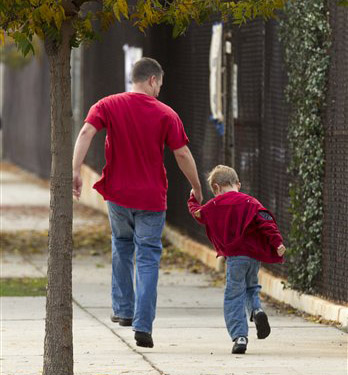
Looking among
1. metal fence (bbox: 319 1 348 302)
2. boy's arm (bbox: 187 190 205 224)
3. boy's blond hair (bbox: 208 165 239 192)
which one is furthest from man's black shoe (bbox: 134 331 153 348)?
metal fence (bbox: 319 1 348 302)

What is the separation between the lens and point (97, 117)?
860cm

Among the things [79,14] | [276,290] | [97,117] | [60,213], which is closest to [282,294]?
[276,290]

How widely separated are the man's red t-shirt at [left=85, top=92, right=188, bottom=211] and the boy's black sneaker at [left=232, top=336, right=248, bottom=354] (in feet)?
3.22

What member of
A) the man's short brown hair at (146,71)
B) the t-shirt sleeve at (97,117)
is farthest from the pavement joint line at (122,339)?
the man's short brown hair at (146,71)

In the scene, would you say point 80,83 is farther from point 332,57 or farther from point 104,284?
point 332,57

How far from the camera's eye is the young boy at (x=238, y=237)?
8.44 metres

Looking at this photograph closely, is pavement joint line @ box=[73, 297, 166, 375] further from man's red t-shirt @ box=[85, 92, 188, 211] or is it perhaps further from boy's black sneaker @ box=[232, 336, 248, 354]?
man's red t-shirt @ box=[85, 92, 188, 211]

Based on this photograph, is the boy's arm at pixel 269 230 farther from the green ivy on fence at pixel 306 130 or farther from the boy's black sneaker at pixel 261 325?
the green ivy on fence at pixel 306 130

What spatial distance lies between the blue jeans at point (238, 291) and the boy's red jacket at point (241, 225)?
0.24ft

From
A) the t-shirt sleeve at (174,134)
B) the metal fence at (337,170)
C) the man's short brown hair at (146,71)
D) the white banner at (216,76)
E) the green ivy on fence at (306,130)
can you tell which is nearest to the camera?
the t-shirt sleeve at (174,134)

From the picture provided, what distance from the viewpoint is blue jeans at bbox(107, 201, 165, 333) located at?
28.2ft

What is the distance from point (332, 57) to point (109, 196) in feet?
7.60

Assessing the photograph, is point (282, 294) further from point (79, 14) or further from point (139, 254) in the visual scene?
point (79, 14)

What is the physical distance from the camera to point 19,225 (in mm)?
18844
